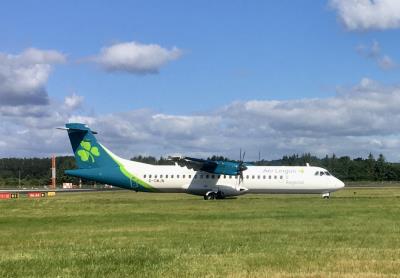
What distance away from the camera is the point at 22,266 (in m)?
11.7

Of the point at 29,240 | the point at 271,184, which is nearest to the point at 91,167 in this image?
the point at 271,184

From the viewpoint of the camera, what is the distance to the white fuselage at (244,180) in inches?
1988

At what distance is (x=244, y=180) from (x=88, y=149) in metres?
14.7

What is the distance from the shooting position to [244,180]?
51.8 m

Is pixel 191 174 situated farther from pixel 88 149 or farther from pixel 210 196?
pixel 88 149

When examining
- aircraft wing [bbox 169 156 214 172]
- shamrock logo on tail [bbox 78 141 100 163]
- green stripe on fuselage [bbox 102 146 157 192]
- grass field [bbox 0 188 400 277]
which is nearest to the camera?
grass field [bbox 0 188 400 277]

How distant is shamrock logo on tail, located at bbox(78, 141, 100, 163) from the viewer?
5344 centimetres

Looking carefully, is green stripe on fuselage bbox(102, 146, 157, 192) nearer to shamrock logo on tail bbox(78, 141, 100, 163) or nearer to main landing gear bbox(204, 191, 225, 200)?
shamrock logo on tail bbox(78, 141, 100, 163)

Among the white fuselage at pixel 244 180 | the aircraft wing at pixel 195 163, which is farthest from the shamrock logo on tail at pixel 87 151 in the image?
Answer: the aircraft wing at pixel 195 163

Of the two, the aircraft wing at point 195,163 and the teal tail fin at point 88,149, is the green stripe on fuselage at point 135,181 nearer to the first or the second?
the teal tail fin at point 88,149

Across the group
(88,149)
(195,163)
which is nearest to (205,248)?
(195,163)

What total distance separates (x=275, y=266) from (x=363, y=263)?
1841 millimetres

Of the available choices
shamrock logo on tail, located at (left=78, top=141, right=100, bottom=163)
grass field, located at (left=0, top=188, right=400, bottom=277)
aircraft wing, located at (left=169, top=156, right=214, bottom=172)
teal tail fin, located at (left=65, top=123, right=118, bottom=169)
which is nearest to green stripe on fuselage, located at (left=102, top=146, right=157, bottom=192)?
teal tail fin, located at (left=65, top=123, right=118, bottom=169)

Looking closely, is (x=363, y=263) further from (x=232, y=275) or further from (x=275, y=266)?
(x=232, y=275)
